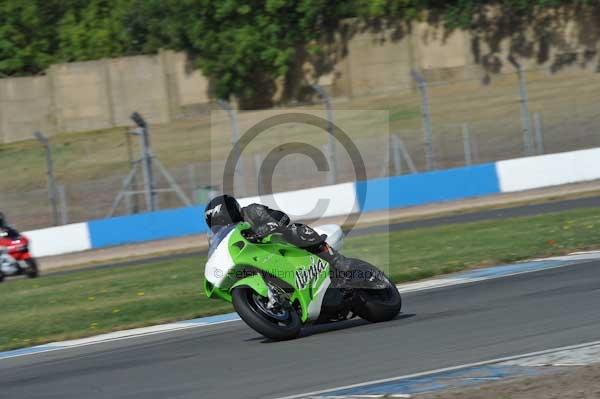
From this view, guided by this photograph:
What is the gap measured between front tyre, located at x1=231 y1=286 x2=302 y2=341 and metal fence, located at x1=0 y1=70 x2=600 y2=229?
16.0m

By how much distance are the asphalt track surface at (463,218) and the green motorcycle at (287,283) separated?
35.1 feet

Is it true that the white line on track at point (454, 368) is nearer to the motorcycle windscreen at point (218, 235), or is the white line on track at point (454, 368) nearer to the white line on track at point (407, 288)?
the motorcycle windscreen at point (218, 235)

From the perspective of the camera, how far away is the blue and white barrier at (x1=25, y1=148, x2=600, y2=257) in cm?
2434

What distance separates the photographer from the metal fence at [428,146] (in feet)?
86.8

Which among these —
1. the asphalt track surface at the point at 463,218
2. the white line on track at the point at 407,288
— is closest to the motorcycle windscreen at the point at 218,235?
the white line on track at the point at 407,288

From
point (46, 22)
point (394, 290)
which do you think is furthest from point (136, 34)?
point (394, 290)

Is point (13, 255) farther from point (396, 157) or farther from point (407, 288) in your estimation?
point (396, 157)

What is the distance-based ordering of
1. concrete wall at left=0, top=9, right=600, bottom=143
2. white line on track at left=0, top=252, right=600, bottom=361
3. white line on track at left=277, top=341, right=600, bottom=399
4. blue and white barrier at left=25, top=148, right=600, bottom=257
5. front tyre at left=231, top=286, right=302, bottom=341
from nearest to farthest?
white line on track at left=277, top=341, right=600, bottom=399 → front tyre at left=231, top=286, right=302, bottom=341 → white line on track at left=0, top=252, right=600, bottom=361 → blue and white barrier at left=25, top=148, right=600, bottom=257 → concrete wall at left=0, top=9, right=600, bottom=143

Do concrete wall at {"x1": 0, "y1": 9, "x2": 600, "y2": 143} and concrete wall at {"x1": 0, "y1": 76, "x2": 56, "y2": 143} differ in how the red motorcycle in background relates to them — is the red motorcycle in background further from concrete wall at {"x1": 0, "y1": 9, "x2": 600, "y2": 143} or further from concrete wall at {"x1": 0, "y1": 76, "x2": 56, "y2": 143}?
concrete wall at {"x1": 0, "y1": 76, "x2": 56, "y2": 143}

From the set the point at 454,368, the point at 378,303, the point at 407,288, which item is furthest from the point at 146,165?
the point at 454,368

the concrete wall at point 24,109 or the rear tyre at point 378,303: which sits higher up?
the concrete wall at point 24,109

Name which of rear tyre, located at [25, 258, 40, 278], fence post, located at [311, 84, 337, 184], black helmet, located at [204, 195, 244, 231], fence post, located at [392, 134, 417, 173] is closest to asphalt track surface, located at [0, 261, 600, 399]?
black helmet, located at [204, 195, 244, 231]

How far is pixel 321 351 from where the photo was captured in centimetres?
792

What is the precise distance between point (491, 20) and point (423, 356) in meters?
32.1
